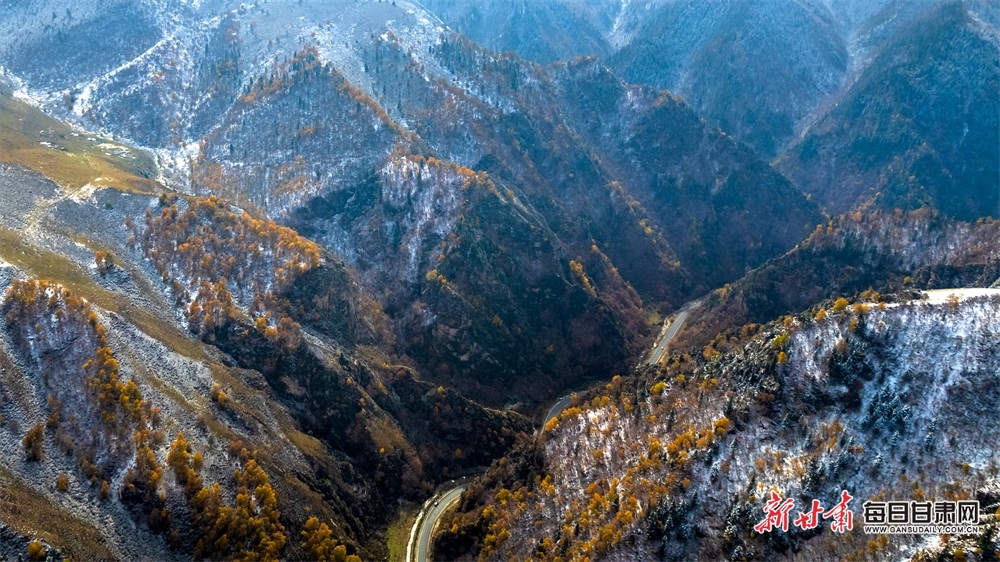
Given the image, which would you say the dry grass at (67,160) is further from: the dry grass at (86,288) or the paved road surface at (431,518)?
the paved road surface at (431,518)

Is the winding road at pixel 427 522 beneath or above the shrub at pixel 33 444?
beneath

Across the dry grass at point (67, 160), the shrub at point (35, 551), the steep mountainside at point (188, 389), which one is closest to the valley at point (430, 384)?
the shrub at point (35, 551)

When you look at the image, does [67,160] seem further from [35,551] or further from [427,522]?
[427,522]

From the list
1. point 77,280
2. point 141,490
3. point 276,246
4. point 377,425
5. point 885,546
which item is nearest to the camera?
point 885,546

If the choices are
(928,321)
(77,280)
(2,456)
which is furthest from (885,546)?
(77,280)

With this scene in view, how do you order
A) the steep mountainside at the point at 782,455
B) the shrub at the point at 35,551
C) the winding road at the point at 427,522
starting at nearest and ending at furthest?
the shrub at the point at 35,551
the steep mountainside at the point at 782,455
the winding road at the point at 427,522

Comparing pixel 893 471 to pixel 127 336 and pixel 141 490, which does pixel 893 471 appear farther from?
pixel 127 336

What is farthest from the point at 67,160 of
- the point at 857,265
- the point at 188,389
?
the point at 857,265
